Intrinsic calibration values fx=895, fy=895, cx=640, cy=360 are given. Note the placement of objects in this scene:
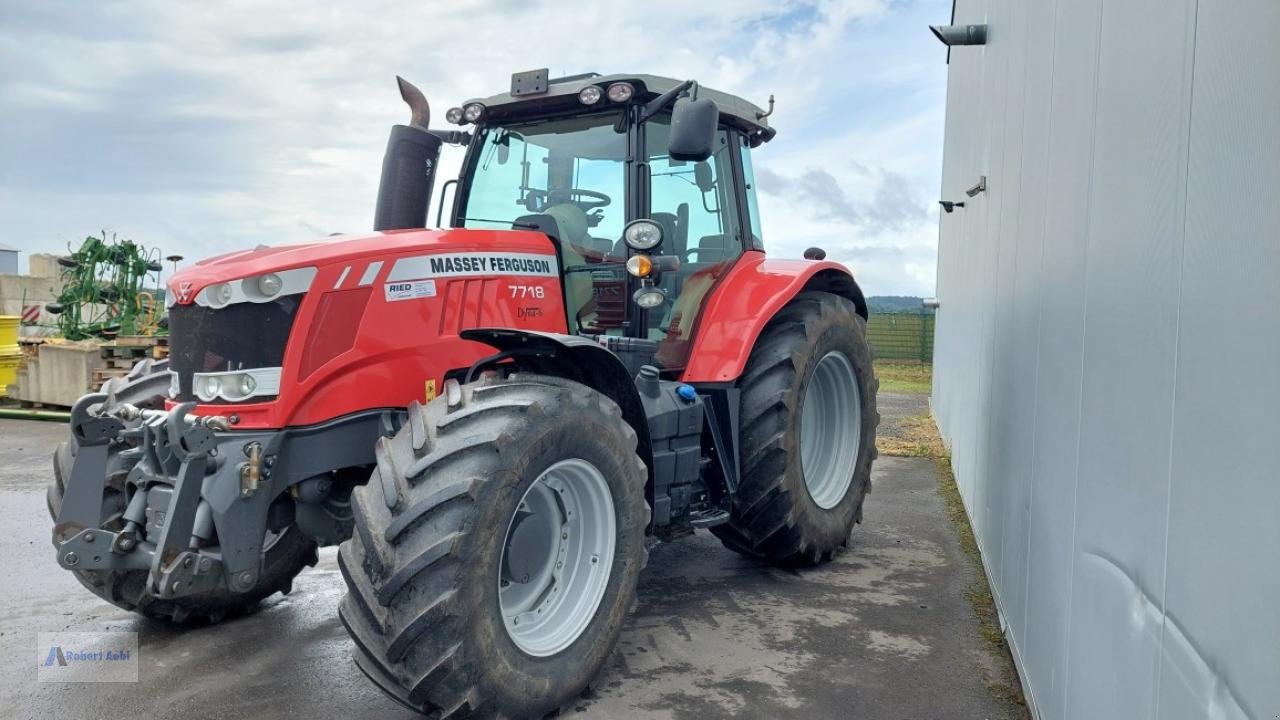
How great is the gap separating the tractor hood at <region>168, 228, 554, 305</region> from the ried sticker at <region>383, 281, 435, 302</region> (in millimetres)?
65

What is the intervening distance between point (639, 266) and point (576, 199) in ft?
1.97

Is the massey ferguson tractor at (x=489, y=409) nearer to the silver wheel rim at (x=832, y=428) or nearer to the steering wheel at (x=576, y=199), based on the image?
the steering wheel at (x=576, y=199)

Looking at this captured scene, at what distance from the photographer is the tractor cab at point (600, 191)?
431 cm

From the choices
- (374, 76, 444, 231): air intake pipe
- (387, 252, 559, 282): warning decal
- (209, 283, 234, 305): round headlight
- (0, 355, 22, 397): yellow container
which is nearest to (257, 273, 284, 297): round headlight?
(209, 283, 234, 305): round headlight

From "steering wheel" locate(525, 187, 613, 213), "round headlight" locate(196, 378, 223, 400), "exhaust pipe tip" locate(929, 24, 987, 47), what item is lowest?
"round headlight" locate(196, 378, 223, 400)

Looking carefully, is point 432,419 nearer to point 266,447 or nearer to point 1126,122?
point 266,447

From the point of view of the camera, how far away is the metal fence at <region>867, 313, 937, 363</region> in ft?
73.0

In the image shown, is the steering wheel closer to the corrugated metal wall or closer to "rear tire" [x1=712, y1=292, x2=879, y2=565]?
"rear tire" [x1=712, y1=292, x2=879, y2=565]

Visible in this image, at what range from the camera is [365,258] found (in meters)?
3.49

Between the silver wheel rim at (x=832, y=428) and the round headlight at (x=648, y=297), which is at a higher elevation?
the round headlight at (x=648, y=297)

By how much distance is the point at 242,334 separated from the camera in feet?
11.0

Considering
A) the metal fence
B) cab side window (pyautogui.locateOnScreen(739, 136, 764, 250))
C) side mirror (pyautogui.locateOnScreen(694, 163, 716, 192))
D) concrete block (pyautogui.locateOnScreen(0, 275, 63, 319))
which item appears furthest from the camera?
the metal fence

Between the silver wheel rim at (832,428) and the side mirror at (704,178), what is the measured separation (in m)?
1.29

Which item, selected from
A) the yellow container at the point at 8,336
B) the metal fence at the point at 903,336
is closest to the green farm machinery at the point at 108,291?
the yellow container at the point at 8,336
